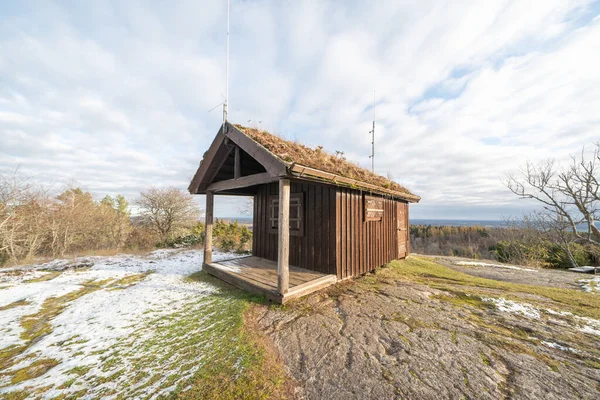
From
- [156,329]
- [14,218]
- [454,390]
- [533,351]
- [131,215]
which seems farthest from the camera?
[131,215]

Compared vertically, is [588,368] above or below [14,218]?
below

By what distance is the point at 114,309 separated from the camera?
155 inches

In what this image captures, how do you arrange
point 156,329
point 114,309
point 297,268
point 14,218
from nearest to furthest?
1. point 156,329
2. point 114,309
3. point 297,268
4. point 14,218

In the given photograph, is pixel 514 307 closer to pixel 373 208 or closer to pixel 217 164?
pixel 373 208

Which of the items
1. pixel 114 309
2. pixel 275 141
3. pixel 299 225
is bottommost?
pixel 114 309

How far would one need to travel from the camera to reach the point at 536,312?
12.2ft

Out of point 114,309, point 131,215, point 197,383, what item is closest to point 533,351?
point 197,383

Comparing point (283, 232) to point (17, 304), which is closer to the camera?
point (283, 232)

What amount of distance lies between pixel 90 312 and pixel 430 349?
565 centimetres

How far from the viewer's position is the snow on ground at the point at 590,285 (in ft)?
16.9

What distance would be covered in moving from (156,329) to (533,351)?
5.15m

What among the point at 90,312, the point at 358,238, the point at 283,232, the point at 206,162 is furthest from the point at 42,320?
the point at 358,238

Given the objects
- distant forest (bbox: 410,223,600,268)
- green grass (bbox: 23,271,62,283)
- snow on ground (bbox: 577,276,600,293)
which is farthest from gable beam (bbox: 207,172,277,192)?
distant forest (bbox: 410,223,600,268)

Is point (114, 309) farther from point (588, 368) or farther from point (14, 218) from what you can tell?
point (14, 218)
